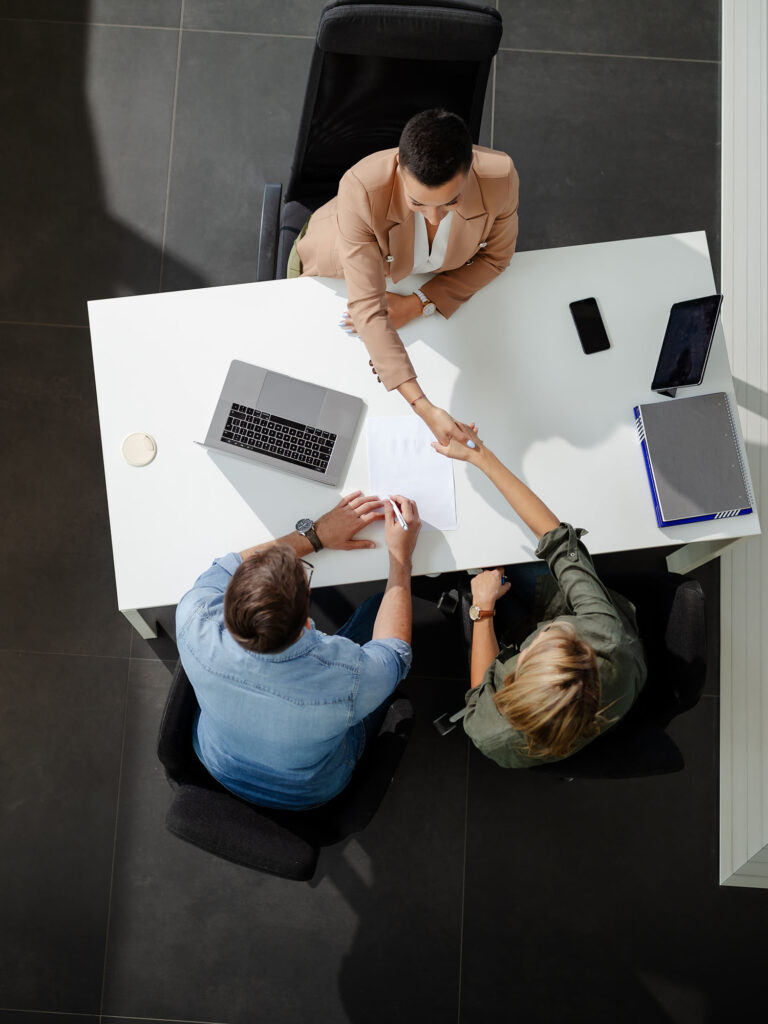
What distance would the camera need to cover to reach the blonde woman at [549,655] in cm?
157

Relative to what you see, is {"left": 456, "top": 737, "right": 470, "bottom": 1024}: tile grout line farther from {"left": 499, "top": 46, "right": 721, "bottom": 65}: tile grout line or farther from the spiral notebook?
{"left": 499, "top": 46, "right": 721, "bottom": 65}: tile grout line

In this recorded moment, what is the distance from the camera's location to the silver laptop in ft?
6.51

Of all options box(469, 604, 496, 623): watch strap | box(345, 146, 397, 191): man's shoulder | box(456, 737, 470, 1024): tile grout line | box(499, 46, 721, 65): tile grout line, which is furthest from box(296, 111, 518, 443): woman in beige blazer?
box(499, 46, 721, 65): tile grout line

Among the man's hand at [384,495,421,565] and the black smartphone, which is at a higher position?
the black smartphone

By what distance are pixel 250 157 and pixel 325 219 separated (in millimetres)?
1094

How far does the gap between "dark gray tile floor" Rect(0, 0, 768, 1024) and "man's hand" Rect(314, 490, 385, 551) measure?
77 centimetres

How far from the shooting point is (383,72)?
1950 mm

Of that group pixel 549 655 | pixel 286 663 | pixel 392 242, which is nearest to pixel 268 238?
pixel 392 242

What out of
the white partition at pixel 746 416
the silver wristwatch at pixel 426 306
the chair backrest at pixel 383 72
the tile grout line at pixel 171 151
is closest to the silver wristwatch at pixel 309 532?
the silver wristwatch at pixel 426 306

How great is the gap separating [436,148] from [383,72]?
0.46 metres

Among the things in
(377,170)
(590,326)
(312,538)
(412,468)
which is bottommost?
(312,538)

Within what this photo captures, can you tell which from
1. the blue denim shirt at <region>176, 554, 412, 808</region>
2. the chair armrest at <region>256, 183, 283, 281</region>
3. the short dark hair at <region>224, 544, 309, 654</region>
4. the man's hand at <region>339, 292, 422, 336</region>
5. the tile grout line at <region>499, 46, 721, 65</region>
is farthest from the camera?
the tile grout line at <region>499, 46, 721, 65</region>

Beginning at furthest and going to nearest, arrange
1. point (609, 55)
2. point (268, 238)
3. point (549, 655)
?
point (609, 55)
point (268, 238)
point (549, 655)

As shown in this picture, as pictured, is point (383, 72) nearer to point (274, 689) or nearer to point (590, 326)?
point (590, 326)
